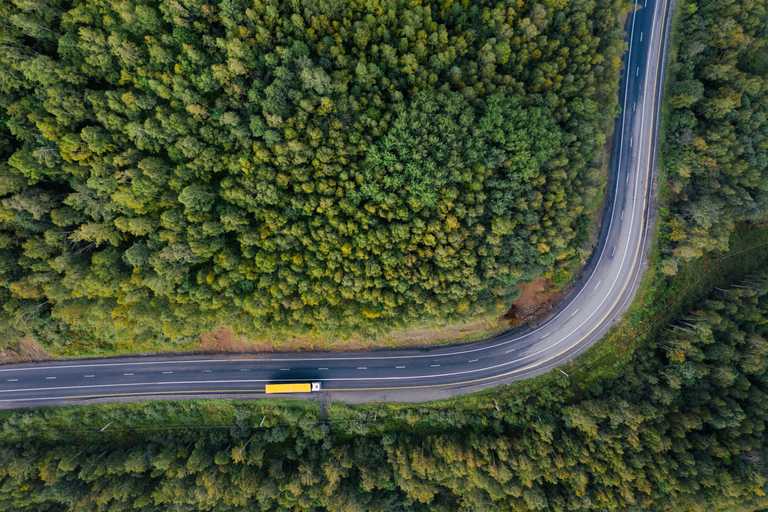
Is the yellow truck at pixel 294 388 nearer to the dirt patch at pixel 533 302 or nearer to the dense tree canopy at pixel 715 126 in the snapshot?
the dirt patch at pixel 533 302

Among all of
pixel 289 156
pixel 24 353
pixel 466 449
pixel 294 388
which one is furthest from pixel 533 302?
pixel 24 353

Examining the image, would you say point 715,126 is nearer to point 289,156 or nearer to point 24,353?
point 289,156

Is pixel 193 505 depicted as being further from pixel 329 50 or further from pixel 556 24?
pixel 556 24

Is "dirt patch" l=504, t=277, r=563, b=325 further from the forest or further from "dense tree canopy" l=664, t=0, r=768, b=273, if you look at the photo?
"dense tree canopy" l=664, t=0, r=768, b=273

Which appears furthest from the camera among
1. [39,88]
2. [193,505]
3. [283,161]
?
Result: [193,505]

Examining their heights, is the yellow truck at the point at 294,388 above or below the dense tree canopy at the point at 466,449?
above

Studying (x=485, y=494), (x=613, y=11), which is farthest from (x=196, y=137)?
(x=485, y=494)

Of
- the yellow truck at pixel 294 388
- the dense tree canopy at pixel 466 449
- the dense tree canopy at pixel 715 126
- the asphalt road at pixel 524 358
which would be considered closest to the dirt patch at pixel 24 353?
the asphalt road at pixel 524 358

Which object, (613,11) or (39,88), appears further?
(613,11)
